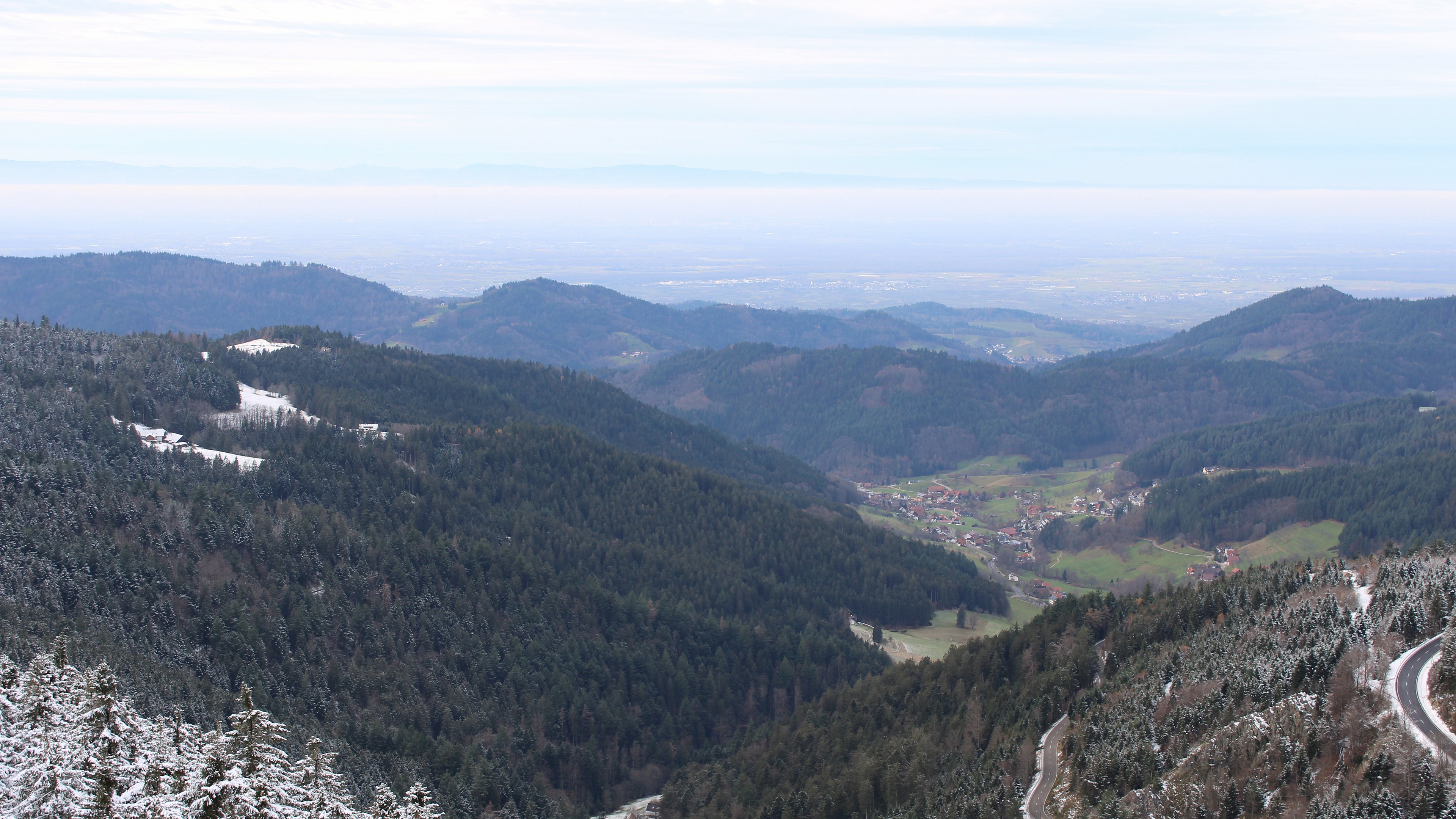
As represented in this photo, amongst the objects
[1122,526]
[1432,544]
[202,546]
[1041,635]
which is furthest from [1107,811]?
[1122,526]

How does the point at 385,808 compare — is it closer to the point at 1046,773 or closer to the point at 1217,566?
the point at 1046,773

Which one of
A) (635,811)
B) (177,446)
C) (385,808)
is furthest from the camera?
(177,446)

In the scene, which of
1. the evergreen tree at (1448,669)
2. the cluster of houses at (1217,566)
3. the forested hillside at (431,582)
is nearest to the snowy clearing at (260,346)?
the forested hillside at (431,582)

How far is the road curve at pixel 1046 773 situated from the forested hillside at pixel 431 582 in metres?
41.6

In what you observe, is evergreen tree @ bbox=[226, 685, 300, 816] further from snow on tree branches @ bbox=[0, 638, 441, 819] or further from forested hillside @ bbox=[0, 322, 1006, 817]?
forested hillside @ bbox=[0, 322, 1006, 817]

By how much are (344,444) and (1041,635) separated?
9935cm

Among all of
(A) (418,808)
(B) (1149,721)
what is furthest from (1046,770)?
(A) (418,808)

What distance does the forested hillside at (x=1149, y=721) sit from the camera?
125ft

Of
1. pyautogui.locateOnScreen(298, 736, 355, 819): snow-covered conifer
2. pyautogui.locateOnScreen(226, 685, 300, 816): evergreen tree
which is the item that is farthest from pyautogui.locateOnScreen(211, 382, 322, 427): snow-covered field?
pyautogui.locateOnScreen(226, 685, 300, 816): evergreen tree

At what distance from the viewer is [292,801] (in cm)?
2864

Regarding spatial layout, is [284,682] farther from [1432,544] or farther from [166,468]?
[1432,544]

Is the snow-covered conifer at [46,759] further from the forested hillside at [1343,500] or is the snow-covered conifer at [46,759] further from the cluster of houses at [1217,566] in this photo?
the forested hillside at [1343,500]

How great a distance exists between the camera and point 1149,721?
5028 cm

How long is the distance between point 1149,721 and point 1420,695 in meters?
12.9
